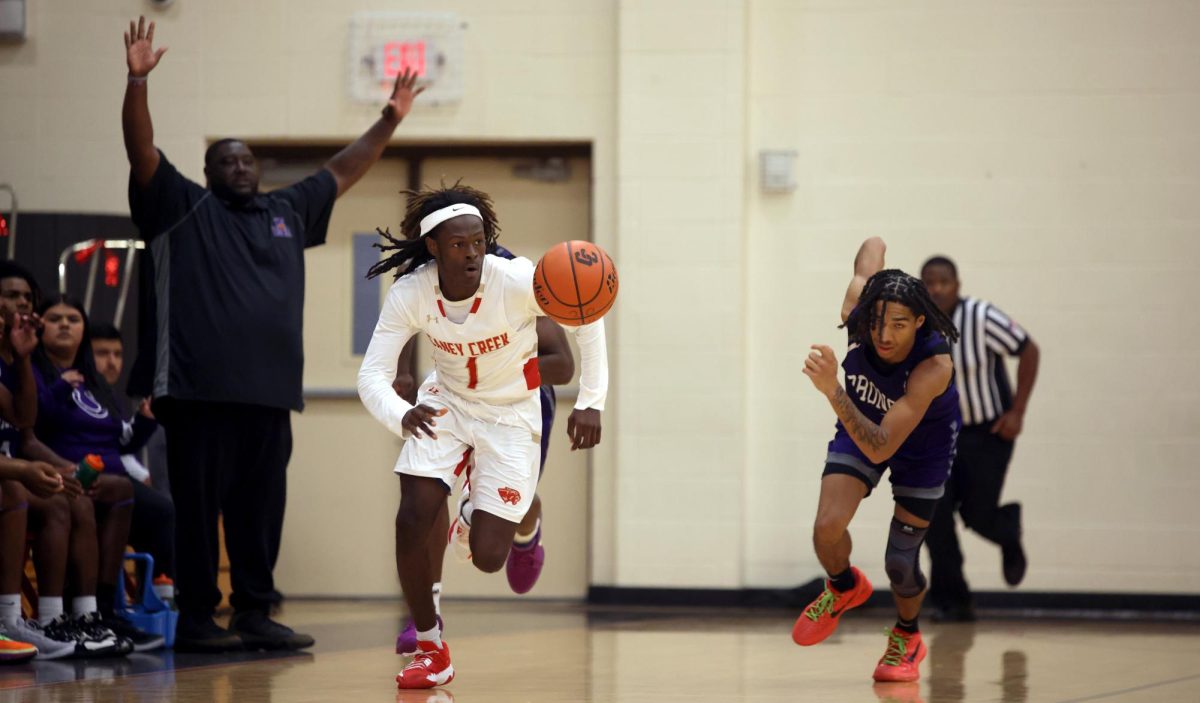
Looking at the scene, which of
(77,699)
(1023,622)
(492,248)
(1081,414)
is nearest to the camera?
(77,699)

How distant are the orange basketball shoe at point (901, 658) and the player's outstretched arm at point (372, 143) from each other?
9.90 feet

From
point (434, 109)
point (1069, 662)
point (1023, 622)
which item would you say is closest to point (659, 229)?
point (434, 109)

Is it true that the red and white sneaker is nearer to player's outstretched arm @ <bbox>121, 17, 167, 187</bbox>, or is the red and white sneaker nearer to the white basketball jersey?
the white basketball jersey

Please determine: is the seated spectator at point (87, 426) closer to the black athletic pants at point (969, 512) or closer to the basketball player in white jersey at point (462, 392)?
the basketball player in white jersey at point (462, 392)

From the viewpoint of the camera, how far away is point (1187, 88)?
8477 mm

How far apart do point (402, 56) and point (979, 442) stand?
3823mm

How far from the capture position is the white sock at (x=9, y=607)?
18.3 feet

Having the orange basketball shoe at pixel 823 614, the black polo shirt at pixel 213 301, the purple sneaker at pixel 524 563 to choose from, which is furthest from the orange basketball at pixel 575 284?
the black polo shirt at pixel 213 301

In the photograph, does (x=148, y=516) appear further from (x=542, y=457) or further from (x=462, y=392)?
(x=462, y=392)

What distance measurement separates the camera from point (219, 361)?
5914mm

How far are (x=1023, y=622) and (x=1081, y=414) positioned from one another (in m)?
1.33

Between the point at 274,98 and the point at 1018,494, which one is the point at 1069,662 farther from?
the point at 274,98

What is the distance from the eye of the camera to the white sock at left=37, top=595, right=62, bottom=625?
5723mm

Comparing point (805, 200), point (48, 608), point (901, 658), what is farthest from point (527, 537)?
A: point (805, 200)
